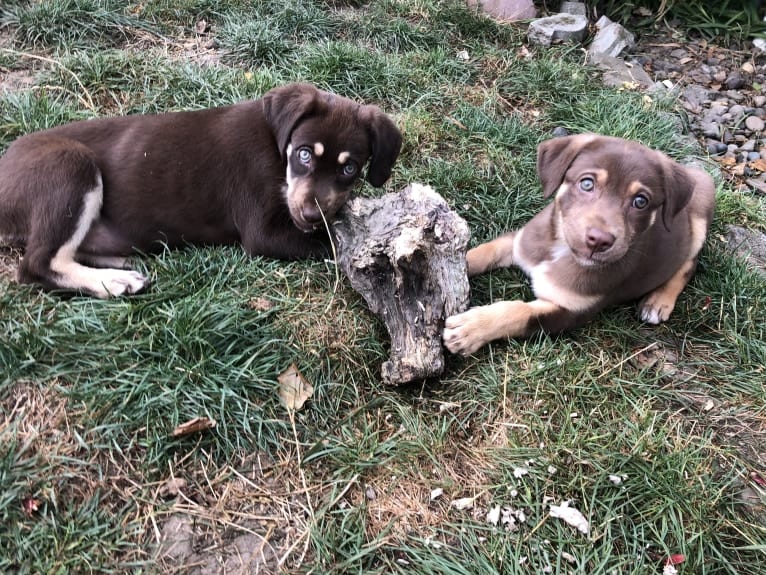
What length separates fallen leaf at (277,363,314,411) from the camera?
310cm

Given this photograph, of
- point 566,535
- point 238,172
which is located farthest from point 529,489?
point 238,172

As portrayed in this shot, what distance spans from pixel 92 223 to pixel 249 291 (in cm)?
100

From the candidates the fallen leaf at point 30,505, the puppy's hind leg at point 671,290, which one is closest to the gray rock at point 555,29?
the puppy's hind leg at point 671,290

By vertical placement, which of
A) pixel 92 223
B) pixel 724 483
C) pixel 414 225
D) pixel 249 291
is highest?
pixel 414 225

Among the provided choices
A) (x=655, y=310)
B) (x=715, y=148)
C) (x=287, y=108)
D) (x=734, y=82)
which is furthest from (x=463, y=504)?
(x=734, y=82)

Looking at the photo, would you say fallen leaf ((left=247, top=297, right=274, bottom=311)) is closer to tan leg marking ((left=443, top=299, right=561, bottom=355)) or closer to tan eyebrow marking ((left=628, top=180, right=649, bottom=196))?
tan leg marking ((left=443, top=299, right=561, bottom=355))

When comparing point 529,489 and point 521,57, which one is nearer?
point 529,489

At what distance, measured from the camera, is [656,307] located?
391 cm

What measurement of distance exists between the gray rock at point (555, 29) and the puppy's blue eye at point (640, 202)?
395 centimetres

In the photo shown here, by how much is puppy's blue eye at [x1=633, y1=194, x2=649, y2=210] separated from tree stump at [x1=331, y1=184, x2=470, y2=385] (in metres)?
0.91

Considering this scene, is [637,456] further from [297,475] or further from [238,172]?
[238,172]

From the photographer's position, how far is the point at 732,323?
393cm

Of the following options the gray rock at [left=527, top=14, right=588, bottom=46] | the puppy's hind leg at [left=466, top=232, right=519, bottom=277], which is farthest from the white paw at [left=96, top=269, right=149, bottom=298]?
the gray rock at [left=527, top=14, right=588, bottom=46]

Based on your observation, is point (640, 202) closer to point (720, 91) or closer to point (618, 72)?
point (618, 72)
